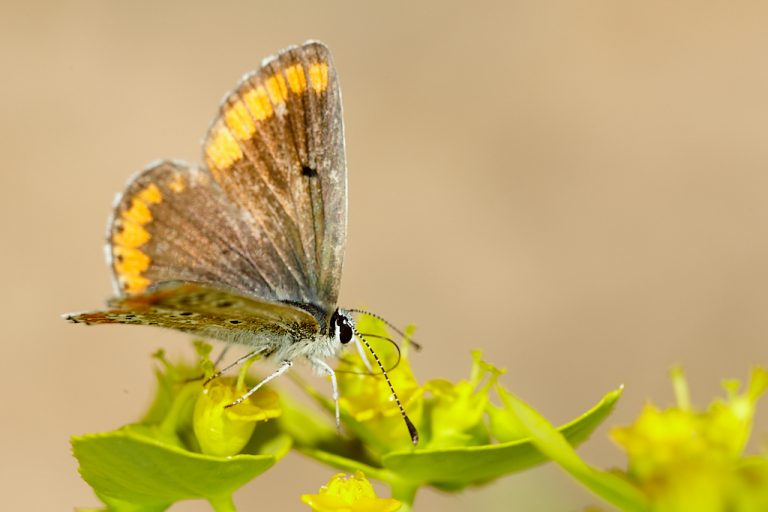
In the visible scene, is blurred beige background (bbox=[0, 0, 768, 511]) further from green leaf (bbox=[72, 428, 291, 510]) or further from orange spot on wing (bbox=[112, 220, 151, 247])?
green leaf (bbox=[72, 428, 291, 510])

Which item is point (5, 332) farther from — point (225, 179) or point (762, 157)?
point (762, 157)

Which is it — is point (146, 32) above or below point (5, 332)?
above

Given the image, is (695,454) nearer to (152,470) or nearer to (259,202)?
(152,470)

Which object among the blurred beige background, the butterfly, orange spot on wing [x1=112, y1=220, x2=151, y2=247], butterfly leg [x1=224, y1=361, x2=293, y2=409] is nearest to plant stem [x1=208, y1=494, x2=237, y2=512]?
butterfly leg [x1=224, y1=361, x2=293, y2=409]

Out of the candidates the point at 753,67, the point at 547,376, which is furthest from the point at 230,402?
the point at 753,67

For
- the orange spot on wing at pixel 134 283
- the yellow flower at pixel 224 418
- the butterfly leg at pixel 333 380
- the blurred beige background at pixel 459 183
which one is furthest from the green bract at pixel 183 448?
the blurred beige background at pixel 459 183

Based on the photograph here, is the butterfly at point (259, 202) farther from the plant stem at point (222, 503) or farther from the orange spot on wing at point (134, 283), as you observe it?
the plant stem at point (222, 503)

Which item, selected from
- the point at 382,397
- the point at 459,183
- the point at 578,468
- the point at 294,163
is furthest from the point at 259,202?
the point at 459,183
